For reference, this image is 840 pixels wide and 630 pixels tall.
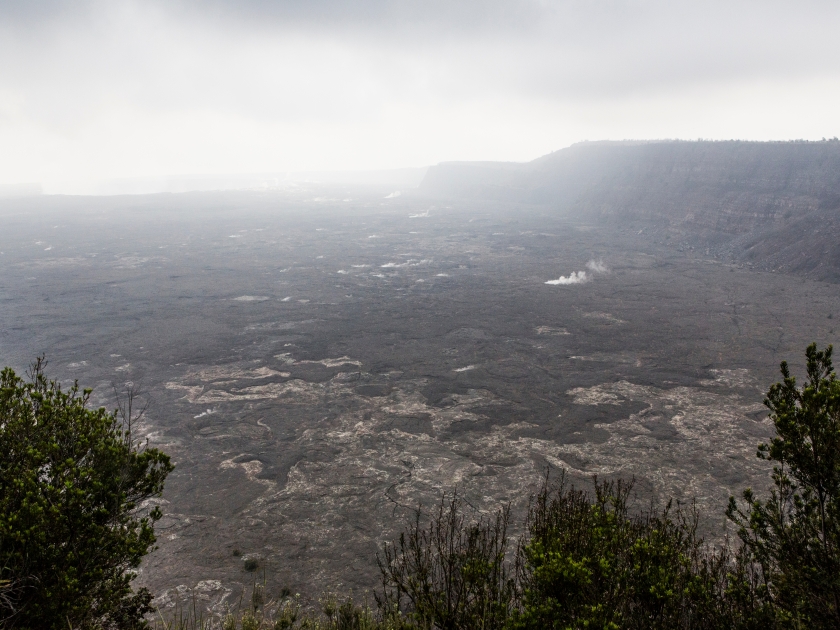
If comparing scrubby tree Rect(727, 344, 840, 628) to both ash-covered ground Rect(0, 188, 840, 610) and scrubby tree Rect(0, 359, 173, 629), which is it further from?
ash-covered ground Rect(0, 188, 840, 610)

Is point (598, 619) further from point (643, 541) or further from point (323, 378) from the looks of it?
point (323, 378)

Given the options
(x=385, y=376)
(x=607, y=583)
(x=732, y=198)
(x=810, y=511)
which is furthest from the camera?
(x=732, y=198)

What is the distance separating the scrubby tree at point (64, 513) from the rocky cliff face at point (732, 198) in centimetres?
4836

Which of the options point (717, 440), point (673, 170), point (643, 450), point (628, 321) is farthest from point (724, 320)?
point (673, 170)

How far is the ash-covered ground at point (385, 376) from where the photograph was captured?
42.2 ft

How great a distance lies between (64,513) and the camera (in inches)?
232

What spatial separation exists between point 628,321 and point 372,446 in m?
19.6

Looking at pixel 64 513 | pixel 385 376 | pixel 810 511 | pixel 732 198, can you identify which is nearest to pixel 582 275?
pixel 385 376

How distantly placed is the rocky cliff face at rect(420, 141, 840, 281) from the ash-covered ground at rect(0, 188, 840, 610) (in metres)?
Answer: 5.94

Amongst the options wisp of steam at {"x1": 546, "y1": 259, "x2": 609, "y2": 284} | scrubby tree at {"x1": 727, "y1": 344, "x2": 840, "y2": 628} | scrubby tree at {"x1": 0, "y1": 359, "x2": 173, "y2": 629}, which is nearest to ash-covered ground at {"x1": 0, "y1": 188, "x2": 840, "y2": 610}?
wisp of steam at {"x1": 546, "y1": 259, "x2": 609, "y2": 284}

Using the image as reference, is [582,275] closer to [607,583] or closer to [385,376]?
[385,376]

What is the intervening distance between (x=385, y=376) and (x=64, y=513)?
1600 cm

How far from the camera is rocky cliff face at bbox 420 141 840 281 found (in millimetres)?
47062

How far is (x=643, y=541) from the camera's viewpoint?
577cm
